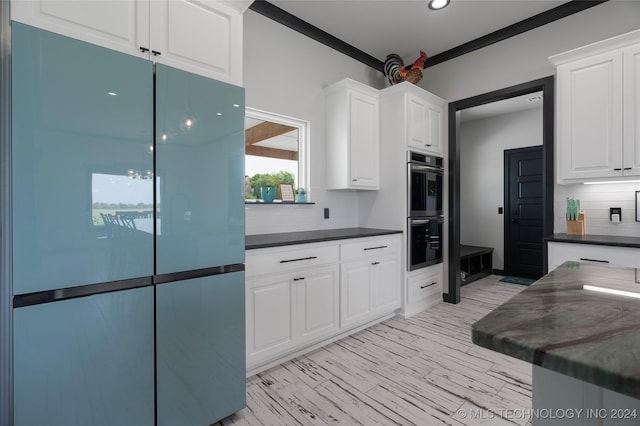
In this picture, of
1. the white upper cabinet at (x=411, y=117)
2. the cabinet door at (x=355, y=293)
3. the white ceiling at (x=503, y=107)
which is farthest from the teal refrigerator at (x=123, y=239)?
the white ceiling at (x=503, y=107)

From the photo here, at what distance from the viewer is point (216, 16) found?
1760 mm

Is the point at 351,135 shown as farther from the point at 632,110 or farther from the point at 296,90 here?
the point at 632,110

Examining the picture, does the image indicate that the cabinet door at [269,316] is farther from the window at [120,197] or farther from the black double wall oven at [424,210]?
the black double wall oven at [424,210]

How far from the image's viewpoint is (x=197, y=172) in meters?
1.65

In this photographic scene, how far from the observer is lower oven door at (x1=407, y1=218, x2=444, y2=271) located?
3371 millimetres

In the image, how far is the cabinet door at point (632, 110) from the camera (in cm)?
245

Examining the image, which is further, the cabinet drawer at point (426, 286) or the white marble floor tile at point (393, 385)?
the cabinet drawer at point (426, 286)

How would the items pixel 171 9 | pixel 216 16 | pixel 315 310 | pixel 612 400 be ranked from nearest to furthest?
pixel 612 400 → pixel 171 9 → pixel 216 16 → pixel 315 310

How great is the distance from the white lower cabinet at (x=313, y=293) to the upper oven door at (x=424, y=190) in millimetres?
426

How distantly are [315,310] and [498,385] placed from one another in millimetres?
1365

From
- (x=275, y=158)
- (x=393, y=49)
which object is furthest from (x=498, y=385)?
(x=393, y=49)

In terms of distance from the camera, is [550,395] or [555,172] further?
[555,172]

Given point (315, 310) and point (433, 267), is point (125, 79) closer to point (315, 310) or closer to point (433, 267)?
point (315, 310)

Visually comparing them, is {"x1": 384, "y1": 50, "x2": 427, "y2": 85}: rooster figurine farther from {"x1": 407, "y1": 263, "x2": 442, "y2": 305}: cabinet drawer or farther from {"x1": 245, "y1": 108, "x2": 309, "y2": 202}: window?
{"x1": 407, "y1": 263, "x2": 442, "y2": 305}: cabinet drawer
